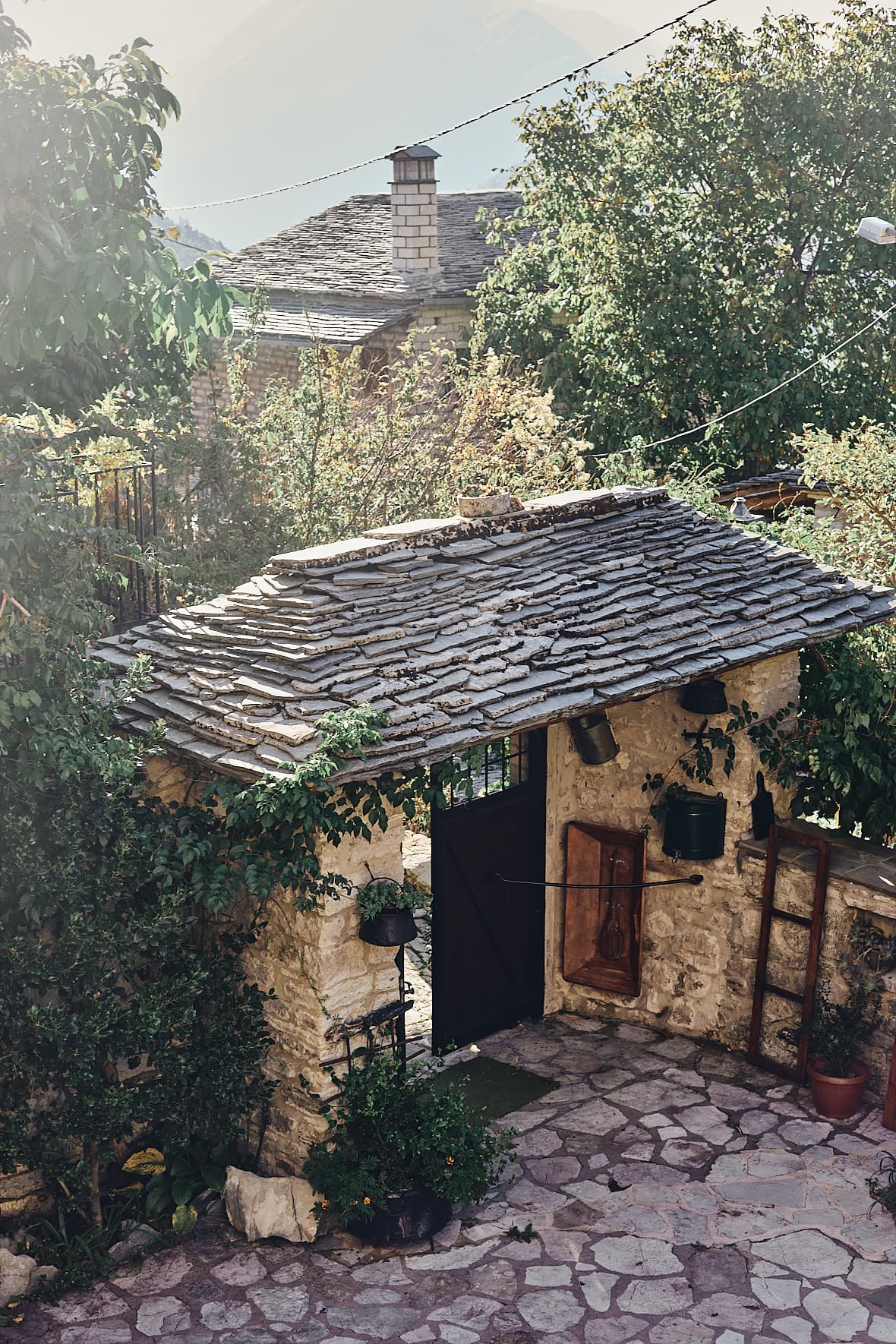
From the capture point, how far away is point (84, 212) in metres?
6.04

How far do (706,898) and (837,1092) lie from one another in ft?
5.14

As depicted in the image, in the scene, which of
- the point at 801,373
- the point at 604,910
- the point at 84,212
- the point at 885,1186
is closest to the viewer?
the point at 84,212

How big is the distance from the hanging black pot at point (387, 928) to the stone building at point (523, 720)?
0.10m

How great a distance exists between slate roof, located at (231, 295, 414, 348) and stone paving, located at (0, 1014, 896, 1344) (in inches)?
521

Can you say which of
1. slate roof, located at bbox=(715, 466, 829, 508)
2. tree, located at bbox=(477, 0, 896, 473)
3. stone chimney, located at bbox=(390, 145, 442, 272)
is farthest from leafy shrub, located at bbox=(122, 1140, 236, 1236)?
stone chimney, located at bbox=(390, 145, 442, 272)

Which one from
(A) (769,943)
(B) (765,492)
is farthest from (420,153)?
(A) (769,943)

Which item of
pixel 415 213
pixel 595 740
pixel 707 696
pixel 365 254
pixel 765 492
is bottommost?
pixel 595 740

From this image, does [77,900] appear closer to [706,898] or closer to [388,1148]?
[388,1148]

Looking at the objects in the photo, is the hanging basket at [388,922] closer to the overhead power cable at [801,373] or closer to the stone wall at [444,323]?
the overhead power cable at [801,373]

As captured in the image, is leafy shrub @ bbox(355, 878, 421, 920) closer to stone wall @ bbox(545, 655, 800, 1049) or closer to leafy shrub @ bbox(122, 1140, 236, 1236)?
leafy shrub @ bbox(122, 1140, 236, 1236)

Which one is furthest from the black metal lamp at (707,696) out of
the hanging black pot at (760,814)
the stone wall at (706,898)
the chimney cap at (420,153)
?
the chimney cap at (420,153)

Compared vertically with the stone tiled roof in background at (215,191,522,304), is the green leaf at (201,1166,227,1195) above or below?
below

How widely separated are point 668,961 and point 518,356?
43.4 feet

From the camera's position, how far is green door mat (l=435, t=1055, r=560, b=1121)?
8.49 metres
